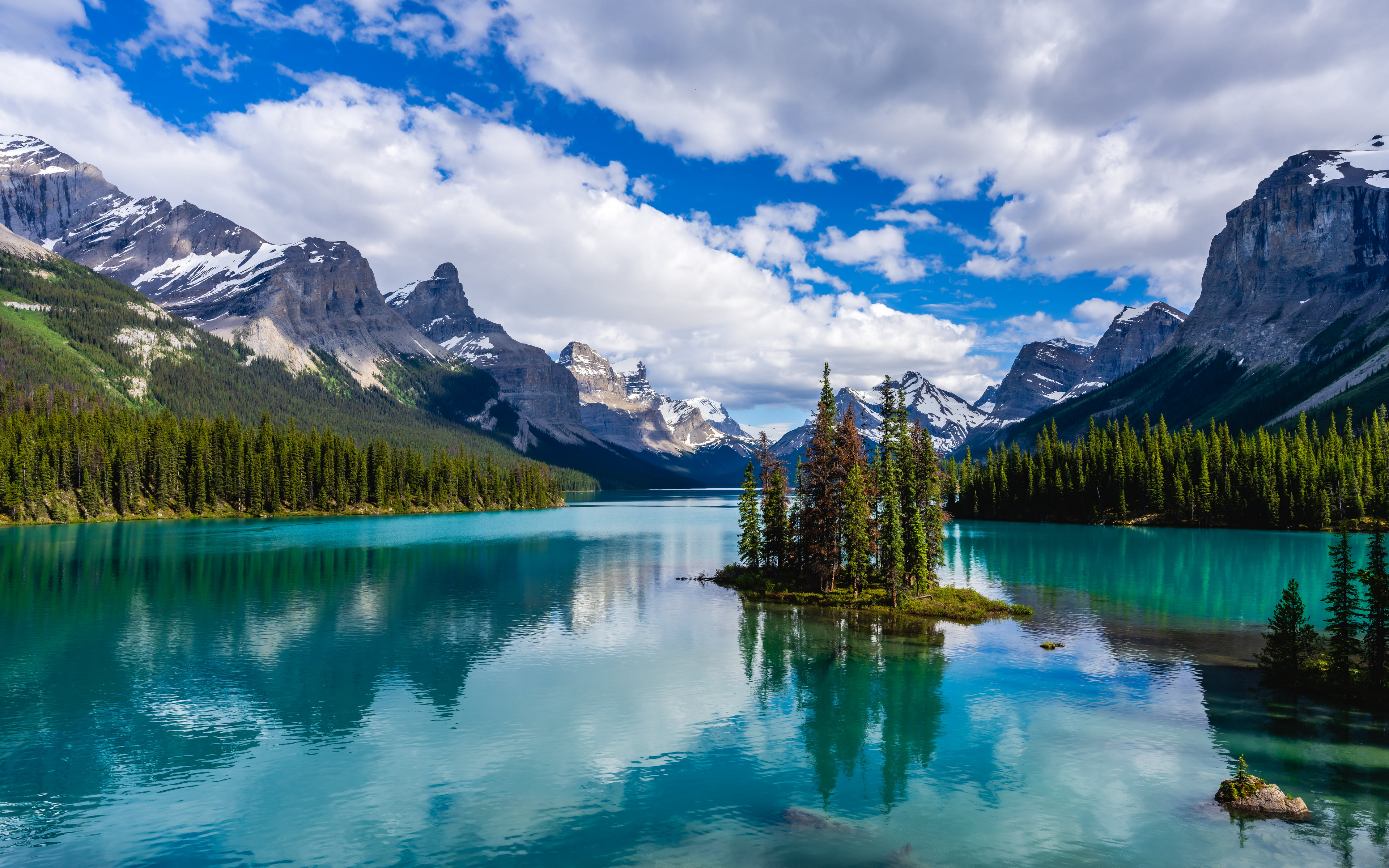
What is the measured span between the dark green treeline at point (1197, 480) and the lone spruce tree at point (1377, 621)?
105 metres

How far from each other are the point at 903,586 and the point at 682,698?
1131 inches

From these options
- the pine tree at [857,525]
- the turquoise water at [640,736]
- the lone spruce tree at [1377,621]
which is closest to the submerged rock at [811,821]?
the turquoise water at [640,736]

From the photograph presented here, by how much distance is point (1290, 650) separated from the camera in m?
34.1

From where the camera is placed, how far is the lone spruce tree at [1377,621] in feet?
96.4

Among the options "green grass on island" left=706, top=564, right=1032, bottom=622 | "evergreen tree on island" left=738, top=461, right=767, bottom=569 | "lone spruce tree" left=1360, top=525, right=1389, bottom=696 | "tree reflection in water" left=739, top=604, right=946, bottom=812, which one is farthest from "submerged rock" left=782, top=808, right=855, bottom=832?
"evergreen tree on island" left=738, top=461, right=767, bottom=569

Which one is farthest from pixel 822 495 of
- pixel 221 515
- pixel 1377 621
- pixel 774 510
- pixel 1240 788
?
pixel 221 515

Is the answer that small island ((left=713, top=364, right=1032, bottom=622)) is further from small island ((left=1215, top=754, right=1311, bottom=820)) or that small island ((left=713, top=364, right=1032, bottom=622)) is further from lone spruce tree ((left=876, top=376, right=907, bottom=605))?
small island ((left=1215, top=754, right=1311, bottom=820))

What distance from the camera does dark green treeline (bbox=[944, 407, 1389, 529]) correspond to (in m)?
124

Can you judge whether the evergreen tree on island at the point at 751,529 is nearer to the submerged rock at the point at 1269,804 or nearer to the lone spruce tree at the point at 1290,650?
the lone spruce tree at the point at 1290,650

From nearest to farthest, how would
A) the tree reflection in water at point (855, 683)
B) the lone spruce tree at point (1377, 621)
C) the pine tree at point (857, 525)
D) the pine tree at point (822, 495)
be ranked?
1. the tree reflection in water at point (855, 683)
2. the lone spruce tree at point (1377, 621)
3. the pine tree at point (857, 525)
4. the pine tree at point (822, 495)

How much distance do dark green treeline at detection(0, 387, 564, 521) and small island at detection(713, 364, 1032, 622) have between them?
424 ft

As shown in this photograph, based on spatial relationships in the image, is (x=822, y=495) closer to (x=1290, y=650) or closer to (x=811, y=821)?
(x=1290, y=650)

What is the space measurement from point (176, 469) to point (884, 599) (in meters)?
149

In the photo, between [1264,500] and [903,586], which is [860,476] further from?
[1264,500]
